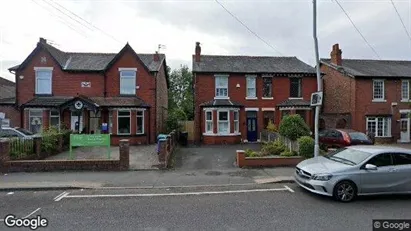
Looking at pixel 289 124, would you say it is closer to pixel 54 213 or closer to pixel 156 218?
pixel 156 218

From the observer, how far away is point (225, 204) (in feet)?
24.0

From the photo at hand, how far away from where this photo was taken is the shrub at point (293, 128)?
14156 millimetres

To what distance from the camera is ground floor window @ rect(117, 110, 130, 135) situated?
68.4 feet

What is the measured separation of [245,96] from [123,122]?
10124 mm

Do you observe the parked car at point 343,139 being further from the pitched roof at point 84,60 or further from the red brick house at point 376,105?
the pitched roof at point 84,60

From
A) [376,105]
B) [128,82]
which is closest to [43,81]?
[128,82]

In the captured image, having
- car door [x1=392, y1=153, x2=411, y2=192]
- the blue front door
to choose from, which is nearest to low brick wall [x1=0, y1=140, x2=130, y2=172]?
car door [x1=392, y1=153, x2=411, y2=192]

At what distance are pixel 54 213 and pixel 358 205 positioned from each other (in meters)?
7.34

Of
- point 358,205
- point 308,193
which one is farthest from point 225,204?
point 358,205

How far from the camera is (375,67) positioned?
27234 mm

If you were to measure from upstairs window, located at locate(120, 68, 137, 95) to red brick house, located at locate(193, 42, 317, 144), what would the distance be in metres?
4.99

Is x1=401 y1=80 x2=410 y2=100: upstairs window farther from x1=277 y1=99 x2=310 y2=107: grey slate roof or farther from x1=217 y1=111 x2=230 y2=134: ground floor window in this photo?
x1=217 y1=111 x2=230 y2=134: ground floor window

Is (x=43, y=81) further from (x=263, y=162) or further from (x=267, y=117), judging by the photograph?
(x=263, y=162)

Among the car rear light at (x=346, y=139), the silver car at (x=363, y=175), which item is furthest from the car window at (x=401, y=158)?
the car rear light at (x=346, y=139)
